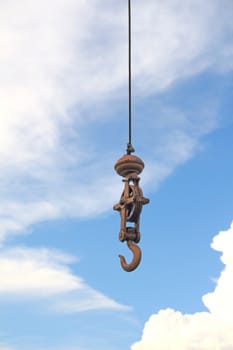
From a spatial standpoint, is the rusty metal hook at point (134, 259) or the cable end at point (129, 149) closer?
the rusty metal hook at point (134, 259)

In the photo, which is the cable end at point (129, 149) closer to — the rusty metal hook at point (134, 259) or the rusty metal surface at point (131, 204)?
the rusty metal surface at point (131, 204)

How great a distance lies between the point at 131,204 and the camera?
685 cm

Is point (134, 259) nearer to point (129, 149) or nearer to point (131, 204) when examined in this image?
point (131, 204)

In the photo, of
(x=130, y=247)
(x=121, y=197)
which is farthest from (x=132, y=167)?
(x=130, y=247)

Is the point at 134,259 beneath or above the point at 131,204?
beneath

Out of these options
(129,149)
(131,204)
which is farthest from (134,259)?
(129,149)

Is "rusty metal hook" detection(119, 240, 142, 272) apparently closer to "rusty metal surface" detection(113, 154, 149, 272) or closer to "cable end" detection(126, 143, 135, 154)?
"rusty metal surface" detection(113, 154, 149, 272)

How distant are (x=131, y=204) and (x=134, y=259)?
52 cm

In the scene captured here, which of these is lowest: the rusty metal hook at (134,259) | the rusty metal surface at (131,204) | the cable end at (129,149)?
the rusty metal hook at (134,259)

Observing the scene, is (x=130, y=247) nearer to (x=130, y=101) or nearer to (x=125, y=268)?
(x=125, y=268)

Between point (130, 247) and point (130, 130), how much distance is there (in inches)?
43.4

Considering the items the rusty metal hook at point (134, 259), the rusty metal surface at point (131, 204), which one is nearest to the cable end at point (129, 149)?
the rusty metal surface at point (131, 204)

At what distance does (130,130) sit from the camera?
273 inches

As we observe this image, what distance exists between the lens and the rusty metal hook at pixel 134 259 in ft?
21.9
